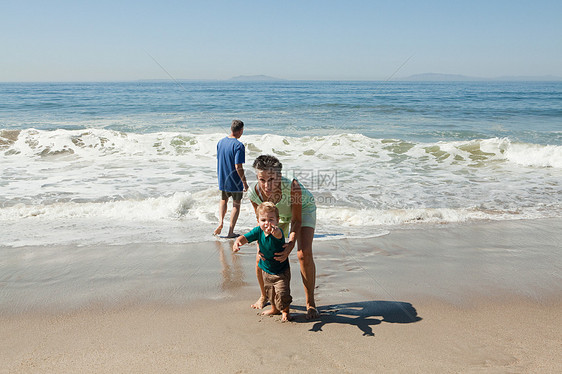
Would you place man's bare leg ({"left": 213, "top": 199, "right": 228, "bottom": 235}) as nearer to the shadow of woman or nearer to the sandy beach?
the sandy beach

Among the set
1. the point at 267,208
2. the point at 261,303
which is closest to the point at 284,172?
the point at 261,303

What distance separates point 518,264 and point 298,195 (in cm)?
294

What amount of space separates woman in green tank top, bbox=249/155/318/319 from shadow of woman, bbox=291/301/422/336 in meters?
0.13

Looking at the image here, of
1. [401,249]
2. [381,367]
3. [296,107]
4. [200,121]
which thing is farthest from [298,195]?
[296,107]

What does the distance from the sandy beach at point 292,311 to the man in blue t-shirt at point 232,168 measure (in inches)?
27.9

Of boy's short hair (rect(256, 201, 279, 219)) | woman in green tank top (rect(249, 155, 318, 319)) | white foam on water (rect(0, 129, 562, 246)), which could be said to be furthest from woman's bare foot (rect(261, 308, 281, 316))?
white foam on water (rect(0, 129, 562, 246))

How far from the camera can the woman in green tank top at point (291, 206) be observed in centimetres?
319

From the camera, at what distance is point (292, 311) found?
3.61m

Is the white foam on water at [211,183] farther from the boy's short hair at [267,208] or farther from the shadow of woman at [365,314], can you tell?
the boy's short hair at [267,208]

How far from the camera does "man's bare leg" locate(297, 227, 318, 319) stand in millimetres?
3369

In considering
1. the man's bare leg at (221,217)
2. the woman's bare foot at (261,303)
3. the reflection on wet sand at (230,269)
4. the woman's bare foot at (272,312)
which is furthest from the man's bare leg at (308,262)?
the man's bare leg at (221,217)

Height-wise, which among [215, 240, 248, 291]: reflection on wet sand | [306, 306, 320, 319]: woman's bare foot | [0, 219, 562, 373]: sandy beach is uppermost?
[306, 306, 320, 319]: woman's bare foot

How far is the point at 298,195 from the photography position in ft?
10.8

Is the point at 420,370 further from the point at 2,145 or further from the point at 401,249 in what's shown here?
the point at 2,145
